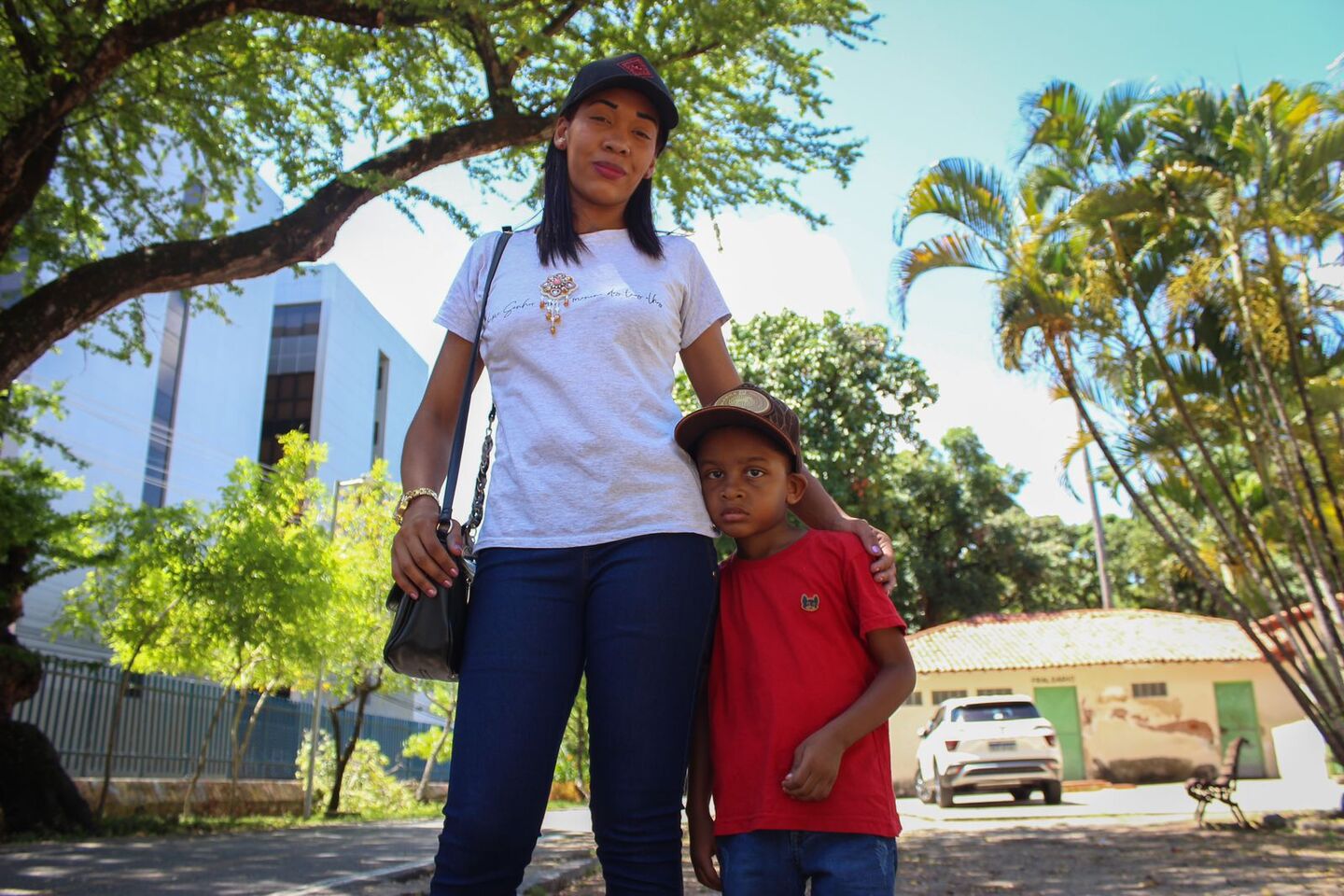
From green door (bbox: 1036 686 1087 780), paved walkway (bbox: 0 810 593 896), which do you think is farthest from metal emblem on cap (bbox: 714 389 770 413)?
green door (bbox: 1036 686 1087 780)

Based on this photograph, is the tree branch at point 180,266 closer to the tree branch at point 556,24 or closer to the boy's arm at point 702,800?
the tree branch at point 556,24

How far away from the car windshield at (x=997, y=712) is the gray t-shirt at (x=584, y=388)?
15931 millimetres

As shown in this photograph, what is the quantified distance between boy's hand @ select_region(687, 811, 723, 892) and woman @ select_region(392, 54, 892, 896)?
0.30 metres

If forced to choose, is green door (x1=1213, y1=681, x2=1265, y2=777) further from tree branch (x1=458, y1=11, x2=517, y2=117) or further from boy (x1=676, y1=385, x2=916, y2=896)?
boy (x1=676, y1=385, x2=916, y2=896)

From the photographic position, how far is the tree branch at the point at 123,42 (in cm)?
753

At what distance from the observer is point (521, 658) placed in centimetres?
201

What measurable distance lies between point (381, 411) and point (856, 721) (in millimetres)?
50018

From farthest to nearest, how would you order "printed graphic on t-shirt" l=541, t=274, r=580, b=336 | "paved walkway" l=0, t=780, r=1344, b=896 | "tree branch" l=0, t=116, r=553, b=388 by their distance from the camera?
"tree branch" l=0, t=116, r=553, b=388 < "paved walkway" l=0, t=780, r=1344, b=896 < "printed graphic on t-shirt" l=541, t=274, r=580, b=336

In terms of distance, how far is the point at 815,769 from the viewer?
2.11 meters

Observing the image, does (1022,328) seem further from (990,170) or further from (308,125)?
(308,125)

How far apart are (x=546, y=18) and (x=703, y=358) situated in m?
6.76

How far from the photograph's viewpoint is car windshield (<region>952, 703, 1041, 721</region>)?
16922 mm

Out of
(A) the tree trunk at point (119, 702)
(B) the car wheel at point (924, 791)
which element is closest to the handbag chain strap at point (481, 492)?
(A) the tree trunk at point (119, 702)

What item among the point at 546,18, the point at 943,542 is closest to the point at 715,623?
the point at 546,18
